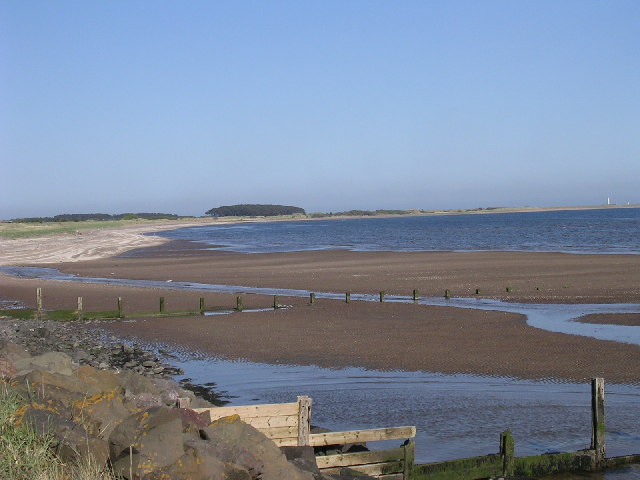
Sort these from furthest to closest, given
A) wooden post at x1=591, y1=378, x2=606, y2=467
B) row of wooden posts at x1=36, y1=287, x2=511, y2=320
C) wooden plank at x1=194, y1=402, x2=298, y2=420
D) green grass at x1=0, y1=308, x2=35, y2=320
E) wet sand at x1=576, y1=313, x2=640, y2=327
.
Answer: row of wooden posts at x1=36, y1=287, x2=511, y2=320
green grass at x1=0, y1=308, x2=35, y2=320
wet sand at x1=576, y1=313, x2=640, y2=327
wooden post at x1=591, y1=378, x2=606, y2=467
wooden plank at x1=194, y1=402, x2=298, y2=420

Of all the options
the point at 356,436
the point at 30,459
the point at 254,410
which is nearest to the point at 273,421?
the point at 254,410

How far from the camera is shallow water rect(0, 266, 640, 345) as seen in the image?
77.6 ft

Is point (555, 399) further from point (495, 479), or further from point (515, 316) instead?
point (515, 316)

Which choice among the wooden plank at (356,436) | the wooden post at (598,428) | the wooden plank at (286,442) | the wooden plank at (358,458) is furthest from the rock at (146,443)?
the wooden post at (598,428)

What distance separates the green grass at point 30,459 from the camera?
651cm

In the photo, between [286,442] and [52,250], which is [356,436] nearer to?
[286,442]

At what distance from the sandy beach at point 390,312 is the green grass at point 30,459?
509 inches

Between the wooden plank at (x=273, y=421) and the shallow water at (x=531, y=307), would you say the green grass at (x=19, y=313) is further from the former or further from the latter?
the wooden plank at (x=273, y=421)

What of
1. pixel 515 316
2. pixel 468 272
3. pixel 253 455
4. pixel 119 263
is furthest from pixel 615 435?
pixel 119 263

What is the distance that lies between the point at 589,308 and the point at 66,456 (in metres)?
25.6

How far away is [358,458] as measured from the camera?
10.7 metres

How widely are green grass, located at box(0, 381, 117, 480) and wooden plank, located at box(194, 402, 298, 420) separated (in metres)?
3.22

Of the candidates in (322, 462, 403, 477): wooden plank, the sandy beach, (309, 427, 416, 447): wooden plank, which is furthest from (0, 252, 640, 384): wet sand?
(322, 462, 403, 477): wooden plank

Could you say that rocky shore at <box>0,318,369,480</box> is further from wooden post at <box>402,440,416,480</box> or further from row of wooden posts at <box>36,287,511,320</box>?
row of wooden posts at <box>36,287,511,320</box>
